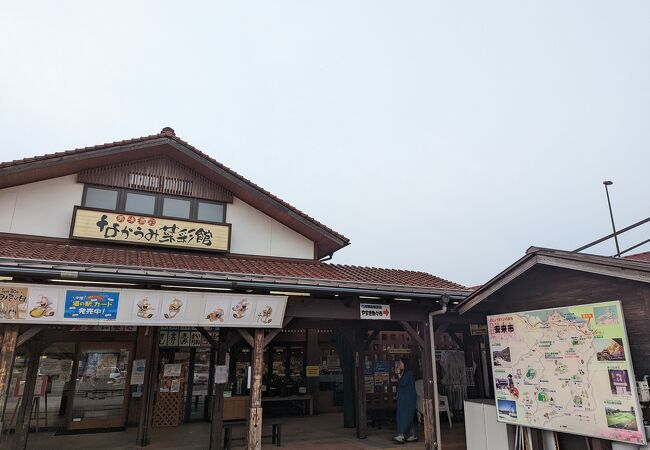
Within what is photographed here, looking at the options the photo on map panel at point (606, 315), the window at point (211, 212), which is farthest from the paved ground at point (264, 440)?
the window at point (211, 212)

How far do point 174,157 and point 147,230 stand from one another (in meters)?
2.31

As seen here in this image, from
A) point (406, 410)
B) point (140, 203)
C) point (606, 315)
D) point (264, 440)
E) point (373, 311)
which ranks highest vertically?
point (140, 203)

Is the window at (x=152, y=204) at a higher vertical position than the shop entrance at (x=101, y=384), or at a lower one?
higher

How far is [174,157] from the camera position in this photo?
11.5 metres

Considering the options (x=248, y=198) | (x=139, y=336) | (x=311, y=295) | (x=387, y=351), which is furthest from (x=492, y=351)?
(x=139, y=336)

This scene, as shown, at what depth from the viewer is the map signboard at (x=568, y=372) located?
6.25 metres

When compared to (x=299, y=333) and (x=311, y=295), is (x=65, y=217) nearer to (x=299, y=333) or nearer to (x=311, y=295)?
(x=311, y=295)

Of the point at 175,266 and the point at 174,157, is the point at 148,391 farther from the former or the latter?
the point at 174,157

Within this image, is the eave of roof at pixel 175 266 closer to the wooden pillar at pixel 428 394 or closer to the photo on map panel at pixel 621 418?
the wooden pillar at pixel 428 394

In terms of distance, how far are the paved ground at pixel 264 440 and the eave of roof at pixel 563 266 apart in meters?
3.99

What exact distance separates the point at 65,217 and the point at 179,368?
5.91 meters

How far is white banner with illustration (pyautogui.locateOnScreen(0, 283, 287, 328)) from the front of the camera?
649 centimetres

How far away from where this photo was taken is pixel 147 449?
9.76 m

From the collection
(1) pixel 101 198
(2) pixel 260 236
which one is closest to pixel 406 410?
(2) pixel 260 236
